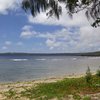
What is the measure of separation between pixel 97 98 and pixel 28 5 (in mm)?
3745

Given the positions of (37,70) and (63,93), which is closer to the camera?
(63,93)

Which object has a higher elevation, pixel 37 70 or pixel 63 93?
pixel 63 93

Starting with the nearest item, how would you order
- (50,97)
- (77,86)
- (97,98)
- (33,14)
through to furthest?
(33,14), (97,98), (50,97), (77,86)

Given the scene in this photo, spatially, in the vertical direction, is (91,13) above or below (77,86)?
above

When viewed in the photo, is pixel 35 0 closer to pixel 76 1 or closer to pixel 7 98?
pixel 76 1

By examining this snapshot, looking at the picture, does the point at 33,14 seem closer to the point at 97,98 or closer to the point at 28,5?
the point at 28,5

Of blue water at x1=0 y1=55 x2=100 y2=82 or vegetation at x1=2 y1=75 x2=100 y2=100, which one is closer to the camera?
vegetation at x1=2 y1=75 x2=100 y2=100

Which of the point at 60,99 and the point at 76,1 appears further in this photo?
the point at 60,99

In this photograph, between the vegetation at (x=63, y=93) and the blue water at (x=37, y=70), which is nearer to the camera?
the vegetation at (x=63, y=93)

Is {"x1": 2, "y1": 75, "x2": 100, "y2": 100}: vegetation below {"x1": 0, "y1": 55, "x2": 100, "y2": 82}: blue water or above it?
above

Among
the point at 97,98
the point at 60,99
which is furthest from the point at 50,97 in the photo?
the point at 97,98

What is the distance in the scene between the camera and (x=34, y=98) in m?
12.3

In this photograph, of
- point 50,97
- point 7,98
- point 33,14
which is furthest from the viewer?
point 7,98

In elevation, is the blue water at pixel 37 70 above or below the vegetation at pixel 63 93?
below
